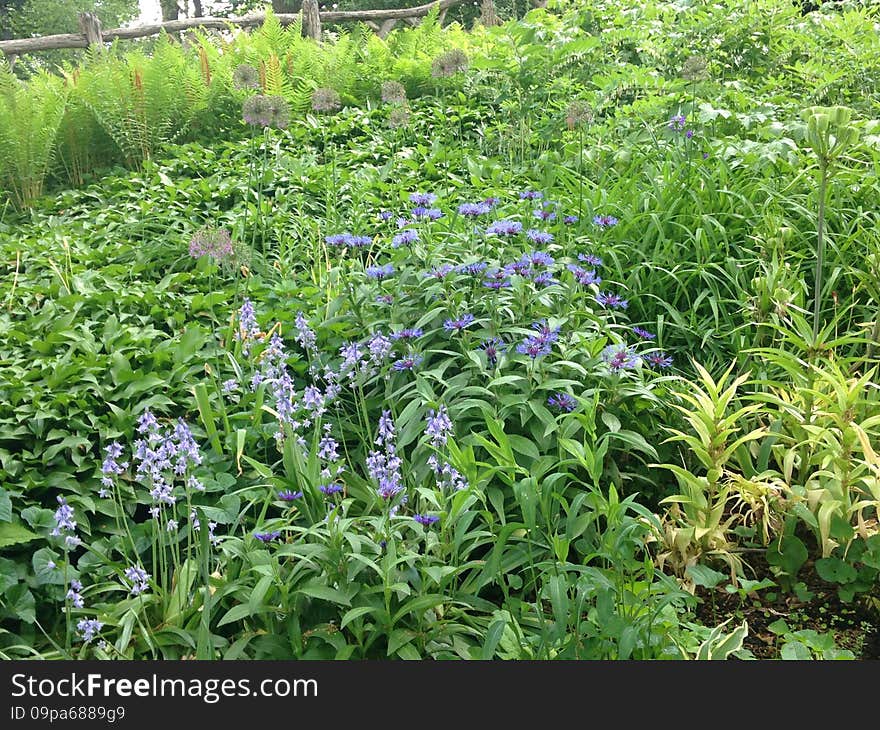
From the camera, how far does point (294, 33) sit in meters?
8.23

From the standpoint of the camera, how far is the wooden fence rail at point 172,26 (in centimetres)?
880

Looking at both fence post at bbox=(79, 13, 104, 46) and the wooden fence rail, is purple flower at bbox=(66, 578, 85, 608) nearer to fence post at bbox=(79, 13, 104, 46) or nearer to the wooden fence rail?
the wooden fence rail

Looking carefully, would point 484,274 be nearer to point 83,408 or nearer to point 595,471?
point 595,471

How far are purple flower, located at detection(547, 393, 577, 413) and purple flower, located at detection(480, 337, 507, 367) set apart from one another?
0.86ft

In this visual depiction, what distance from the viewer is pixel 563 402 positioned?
2.67 meters

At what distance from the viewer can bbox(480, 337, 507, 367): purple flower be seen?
2.87 metres

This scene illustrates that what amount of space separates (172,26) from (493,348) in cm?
957

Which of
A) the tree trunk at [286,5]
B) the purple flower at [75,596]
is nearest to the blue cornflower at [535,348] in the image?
the purple flower at [75,596]

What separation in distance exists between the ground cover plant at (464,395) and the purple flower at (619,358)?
0.01 m

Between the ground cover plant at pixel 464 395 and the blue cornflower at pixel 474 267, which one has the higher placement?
the blue cornflower at pixel 474 267

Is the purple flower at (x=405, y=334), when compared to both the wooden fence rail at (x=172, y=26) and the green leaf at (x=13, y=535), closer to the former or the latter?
the green leaf at (x=13, y=535)

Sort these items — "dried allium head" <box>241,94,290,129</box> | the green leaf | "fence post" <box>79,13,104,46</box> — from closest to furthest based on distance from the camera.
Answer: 1. the green leaf
2. "dried allium head" <box>241,94,290,129</box>
3. "fence post" <box>79,13,104,46</box>

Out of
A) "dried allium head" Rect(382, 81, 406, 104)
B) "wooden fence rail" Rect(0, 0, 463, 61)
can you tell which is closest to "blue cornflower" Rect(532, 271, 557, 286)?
"dried allium head" Rect(382, 81, 406, 104)

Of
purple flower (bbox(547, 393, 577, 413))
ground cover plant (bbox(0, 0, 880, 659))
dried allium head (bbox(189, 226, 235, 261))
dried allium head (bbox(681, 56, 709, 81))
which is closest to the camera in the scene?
ground cover plant (bbox(0, 0, 880, 659))
